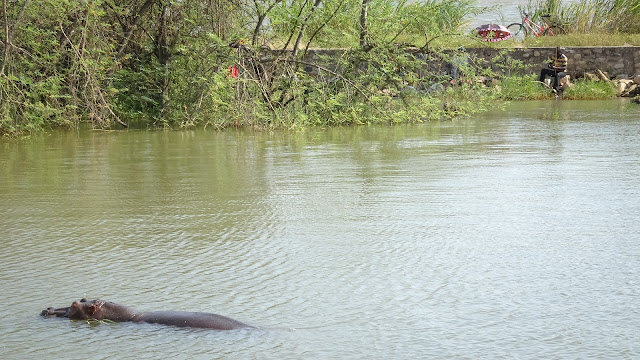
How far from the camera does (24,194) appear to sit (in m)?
7.84

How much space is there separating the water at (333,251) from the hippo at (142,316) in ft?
0.16

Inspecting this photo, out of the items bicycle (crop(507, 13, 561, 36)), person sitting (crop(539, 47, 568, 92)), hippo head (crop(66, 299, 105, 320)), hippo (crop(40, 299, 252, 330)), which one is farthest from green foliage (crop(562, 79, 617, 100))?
hippo head (crop(66, 299, 105, 320))

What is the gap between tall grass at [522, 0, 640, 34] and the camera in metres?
25.1

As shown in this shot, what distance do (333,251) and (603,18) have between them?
2167cm

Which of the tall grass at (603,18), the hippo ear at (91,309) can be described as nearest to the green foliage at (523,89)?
the tall grass at (603,18)

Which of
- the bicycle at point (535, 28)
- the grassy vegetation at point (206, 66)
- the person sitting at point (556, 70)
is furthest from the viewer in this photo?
the bicycle at point (535, 28)

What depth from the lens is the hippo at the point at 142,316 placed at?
4.16 m

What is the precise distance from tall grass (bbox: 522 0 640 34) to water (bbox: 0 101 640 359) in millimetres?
15489

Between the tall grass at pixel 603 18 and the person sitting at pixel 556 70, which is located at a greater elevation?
the tall grass at pixel 603 18

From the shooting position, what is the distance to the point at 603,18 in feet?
83.3

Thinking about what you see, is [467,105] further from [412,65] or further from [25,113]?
[25,113]

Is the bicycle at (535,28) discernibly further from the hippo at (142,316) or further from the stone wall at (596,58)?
the hippo at (142,316)

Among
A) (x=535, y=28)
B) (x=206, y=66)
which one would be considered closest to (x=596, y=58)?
(x=535, y=28)

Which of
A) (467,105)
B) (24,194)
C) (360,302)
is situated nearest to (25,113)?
(24,194)
